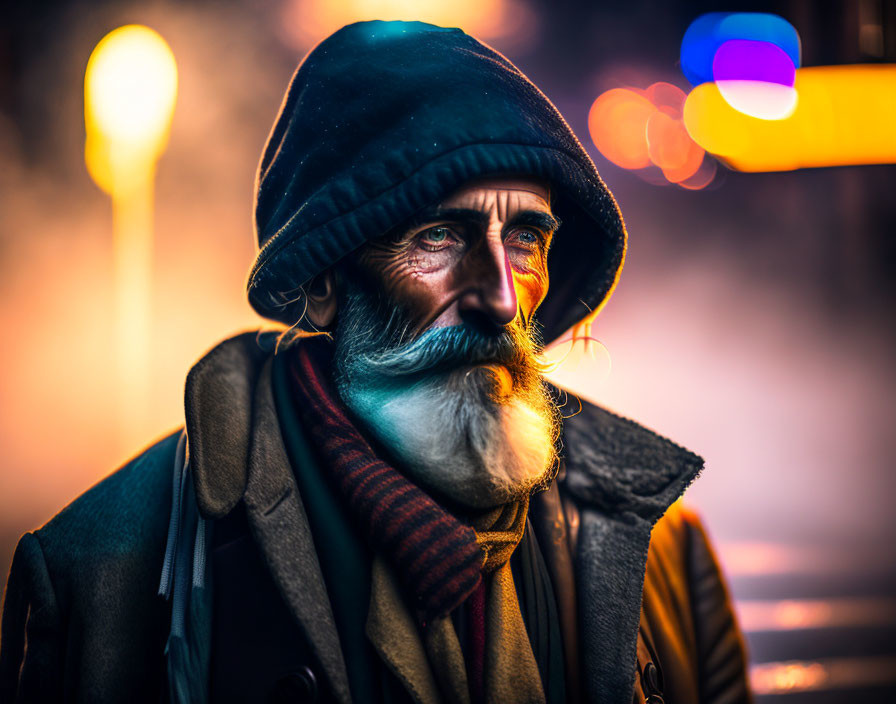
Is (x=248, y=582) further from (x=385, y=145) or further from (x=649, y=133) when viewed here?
(x=649, y=133)

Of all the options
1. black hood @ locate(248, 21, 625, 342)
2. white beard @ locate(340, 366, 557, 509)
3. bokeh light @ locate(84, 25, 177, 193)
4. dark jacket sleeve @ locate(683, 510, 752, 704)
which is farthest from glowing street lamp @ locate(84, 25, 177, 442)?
dark jacket sleeve @ locate(683, 510, 752, 704)

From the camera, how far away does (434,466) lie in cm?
138

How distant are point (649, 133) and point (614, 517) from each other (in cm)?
1047

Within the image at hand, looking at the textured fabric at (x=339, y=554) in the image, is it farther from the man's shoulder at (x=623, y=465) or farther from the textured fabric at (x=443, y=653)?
the man's shoulder at (x=623, y=465)

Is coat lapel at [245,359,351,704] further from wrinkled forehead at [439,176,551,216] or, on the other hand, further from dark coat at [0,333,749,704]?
wrinkled forehead at [439,176,551,216]

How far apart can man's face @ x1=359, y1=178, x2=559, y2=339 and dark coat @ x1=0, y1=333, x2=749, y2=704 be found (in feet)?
1.46

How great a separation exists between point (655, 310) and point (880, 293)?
3.94m

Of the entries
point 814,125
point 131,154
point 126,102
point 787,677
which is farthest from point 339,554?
point 814,125

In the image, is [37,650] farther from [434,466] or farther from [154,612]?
[434,466]

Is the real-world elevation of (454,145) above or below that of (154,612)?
above

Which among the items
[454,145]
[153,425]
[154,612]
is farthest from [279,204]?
[153,425]

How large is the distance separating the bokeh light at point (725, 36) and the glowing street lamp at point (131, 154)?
712 centimetres

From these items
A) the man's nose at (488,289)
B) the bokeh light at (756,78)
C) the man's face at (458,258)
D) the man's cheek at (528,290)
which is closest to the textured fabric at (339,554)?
the man's face at (458,258)

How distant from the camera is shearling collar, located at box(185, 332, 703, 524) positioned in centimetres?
132
